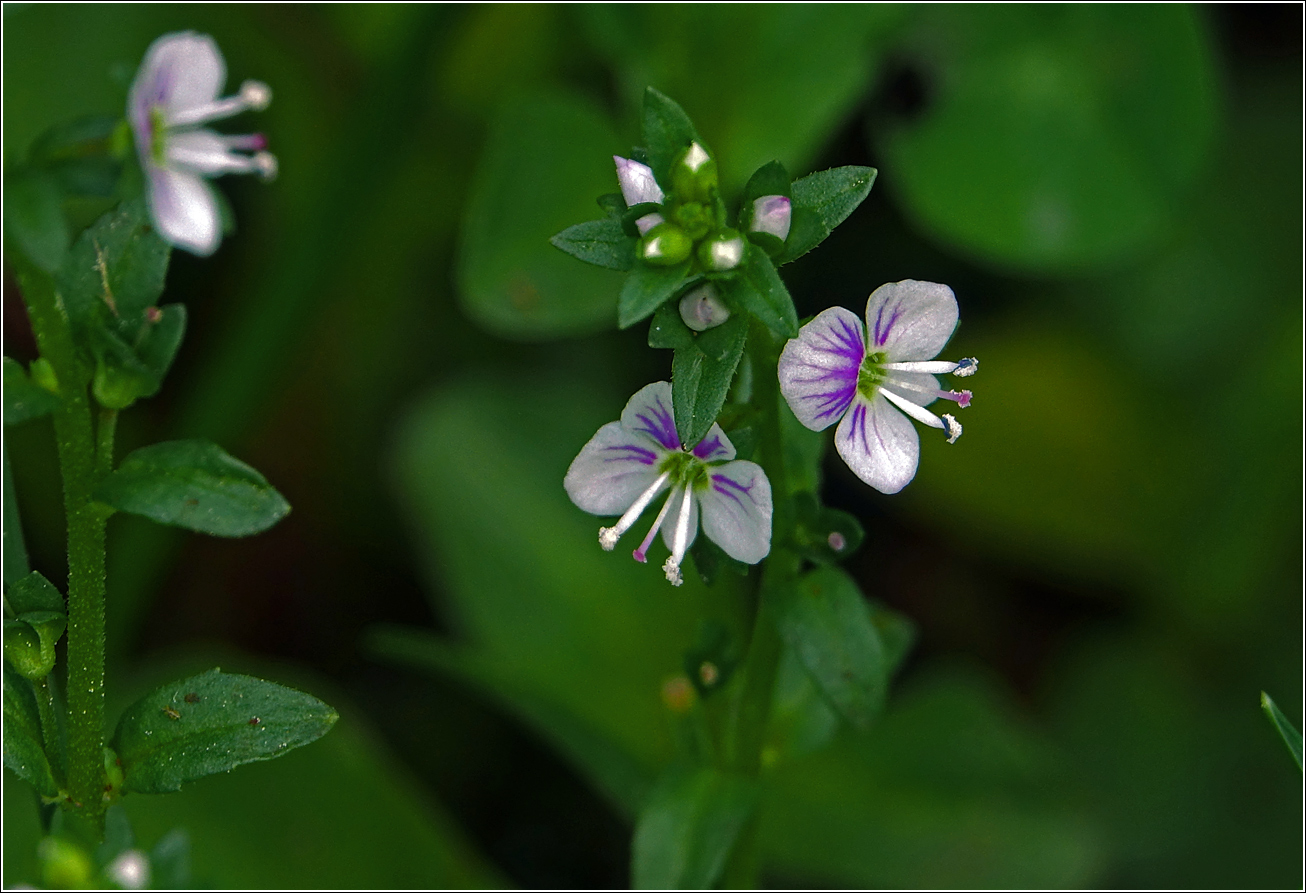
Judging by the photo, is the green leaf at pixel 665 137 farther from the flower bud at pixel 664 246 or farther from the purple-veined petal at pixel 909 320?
the purple-veined petal at pixel 909 320

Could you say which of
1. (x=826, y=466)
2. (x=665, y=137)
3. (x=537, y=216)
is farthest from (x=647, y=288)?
(x=826, y=466)

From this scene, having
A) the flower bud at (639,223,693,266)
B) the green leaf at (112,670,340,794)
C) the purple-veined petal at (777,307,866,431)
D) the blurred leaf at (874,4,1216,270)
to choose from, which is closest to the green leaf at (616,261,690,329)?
the flower bud at (639,223,693,266)

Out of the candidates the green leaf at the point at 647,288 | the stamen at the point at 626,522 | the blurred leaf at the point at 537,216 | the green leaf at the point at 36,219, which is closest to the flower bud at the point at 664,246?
the green leaf at the point at 647,288

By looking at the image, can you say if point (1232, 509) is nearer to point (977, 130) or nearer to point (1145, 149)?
point (1145, 149)

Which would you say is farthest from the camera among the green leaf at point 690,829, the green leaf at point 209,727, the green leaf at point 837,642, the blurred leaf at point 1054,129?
the blurred leaf at point 1054,129

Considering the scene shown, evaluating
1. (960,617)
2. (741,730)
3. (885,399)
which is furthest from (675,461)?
(960,617)
